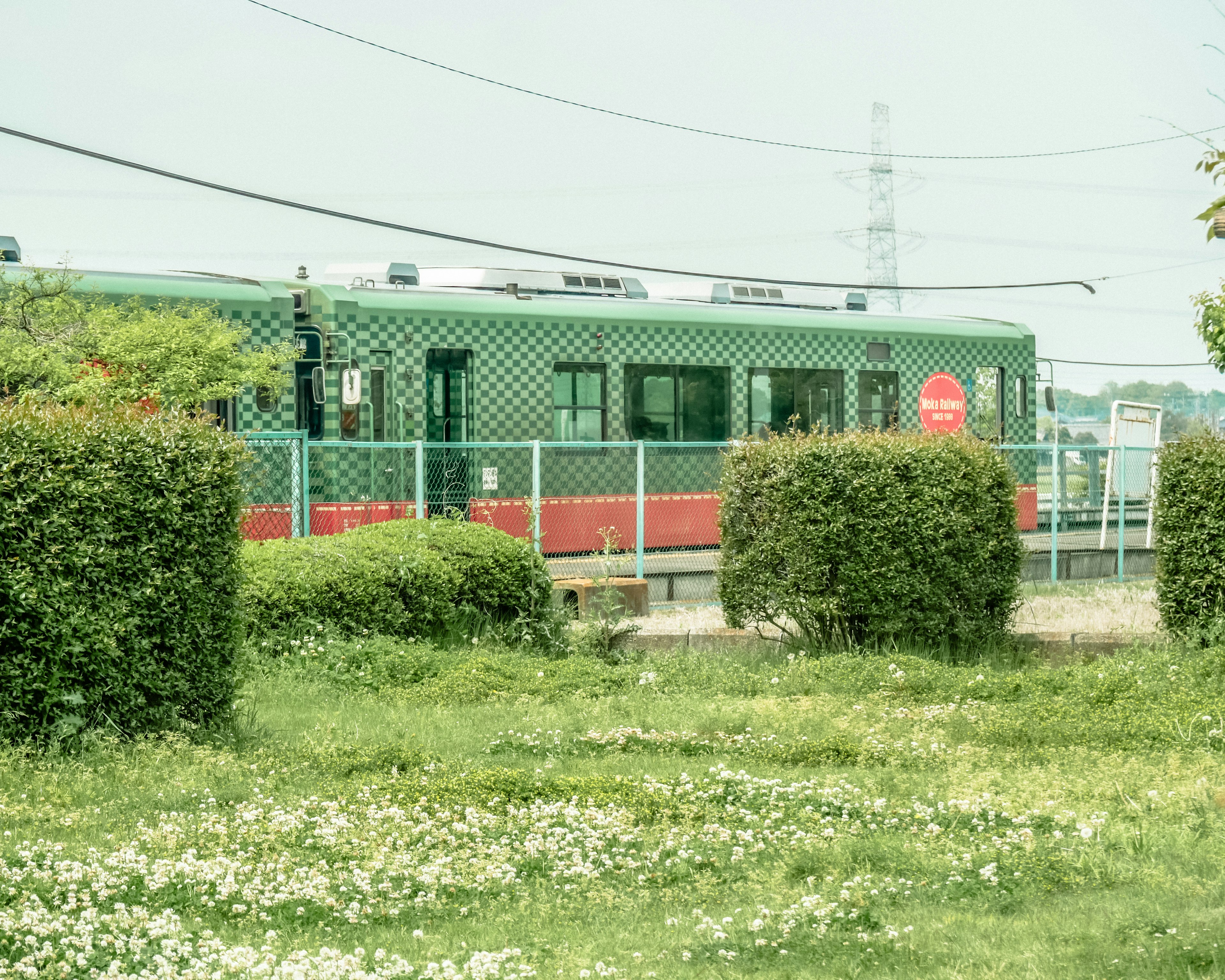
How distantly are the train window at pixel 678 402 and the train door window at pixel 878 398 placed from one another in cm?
251

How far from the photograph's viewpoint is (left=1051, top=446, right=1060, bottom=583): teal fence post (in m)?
17.1

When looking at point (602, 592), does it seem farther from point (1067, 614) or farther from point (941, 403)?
→ point (941, 403)

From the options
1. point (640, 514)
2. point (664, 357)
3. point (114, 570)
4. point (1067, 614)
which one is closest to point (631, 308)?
point (664, 357)

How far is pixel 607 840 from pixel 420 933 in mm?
1433

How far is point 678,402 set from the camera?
19297 mm

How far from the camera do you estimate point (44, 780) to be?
6.58 metres

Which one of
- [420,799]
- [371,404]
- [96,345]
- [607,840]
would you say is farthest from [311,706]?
[371,404]

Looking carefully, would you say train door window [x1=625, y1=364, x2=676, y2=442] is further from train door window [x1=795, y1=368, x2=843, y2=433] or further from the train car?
train door window [x1=795, y1=368, x2=843, y2=433]

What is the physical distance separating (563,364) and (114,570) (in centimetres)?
1150

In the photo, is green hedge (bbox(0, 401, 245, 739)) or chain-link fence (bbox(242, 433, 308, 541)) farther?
chain-link fence (bbox(242, 433, 308, 541))

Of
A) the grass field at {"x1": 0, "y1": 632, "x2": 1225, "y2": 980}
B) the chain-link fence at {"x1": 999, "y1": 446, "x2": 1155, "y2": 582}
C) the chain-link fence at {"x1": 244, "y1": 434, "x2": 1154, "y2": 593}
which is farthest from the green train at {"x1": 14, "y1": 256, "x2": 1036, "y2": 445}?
the grass field at {"x1": 0, "y1": 632, "x2": 1225, "y2": 980}

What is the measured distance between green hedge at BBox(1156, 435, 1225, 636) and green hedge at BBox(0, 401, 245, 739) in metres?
7.79

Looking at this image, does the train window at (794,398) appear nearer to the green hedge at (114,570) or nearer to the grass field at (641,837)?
the grass field at (641,837)

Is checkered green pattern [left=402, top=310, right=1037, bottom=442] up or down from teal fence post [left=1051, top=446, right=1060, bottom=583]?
up
